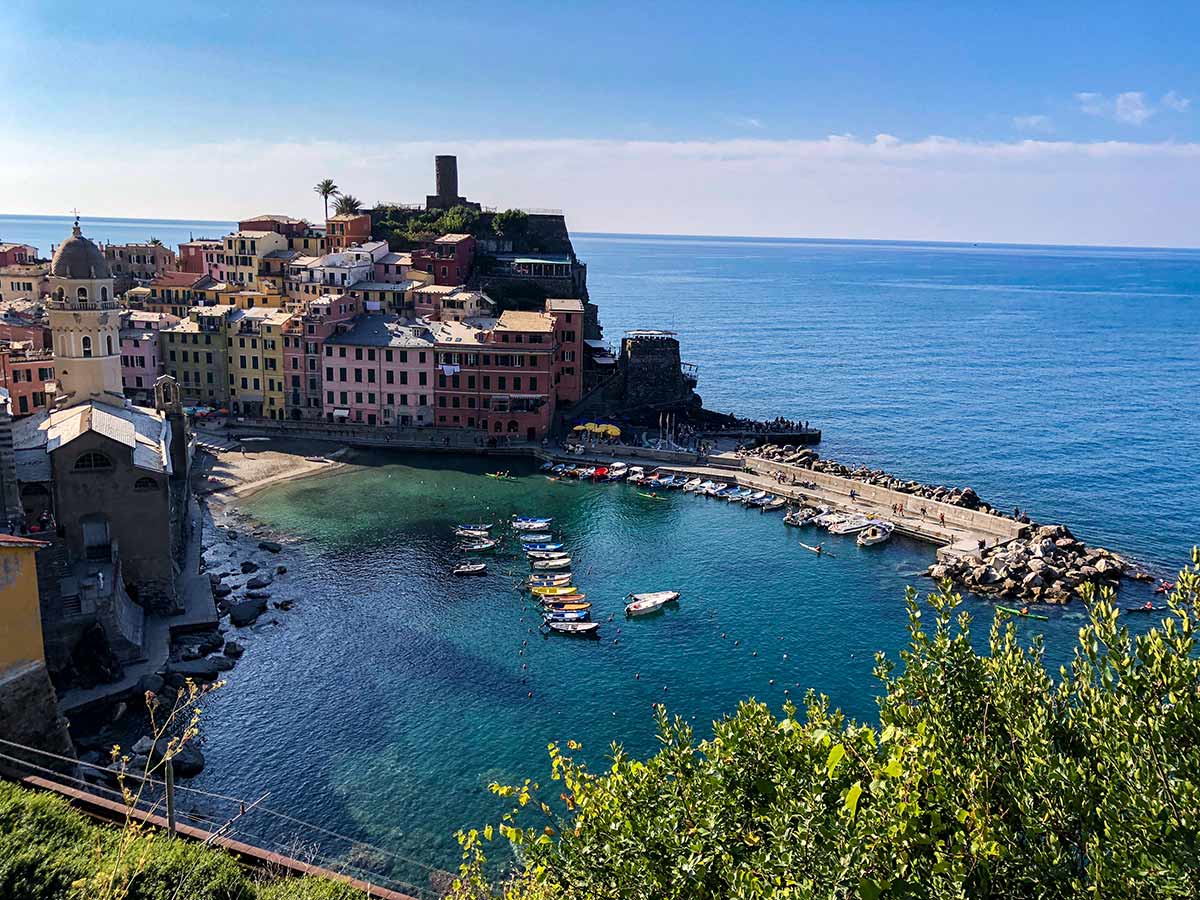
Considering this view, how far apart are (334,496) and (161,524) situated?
79.2 ft

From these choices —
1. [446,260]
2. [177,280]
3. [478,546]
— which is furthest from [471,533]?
[177,280]

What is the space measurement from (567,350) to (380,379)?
18.4m

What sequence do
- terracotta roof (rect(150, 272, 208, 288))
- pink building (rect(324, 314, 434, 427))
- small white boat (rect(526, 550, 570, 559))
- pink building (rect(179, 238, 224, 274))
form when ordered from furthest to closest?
pink building (rect(179, 238, 224, 274)) → terracotta roof (rect(150, 272, 208, 288)) → pink building (rect(324, 314, 434, 427)) → small white boat (rect(526, 550, 570, 559))

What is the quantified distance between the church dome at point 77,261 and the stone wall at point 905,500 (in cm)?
5152

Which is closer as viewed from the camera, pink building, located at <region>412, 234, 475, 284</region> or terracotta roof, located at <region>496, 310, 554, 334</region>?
terracotta roof, located at <region>496, 310, 554, 334</region>

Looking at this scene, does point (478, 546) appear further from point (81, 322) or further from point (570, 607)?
point (81, 322)

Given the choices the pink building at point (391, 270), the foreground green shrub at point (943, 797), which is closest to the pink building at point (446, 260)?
the pink building at point (391, 270)

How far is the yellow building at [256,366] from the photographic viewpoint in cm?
8931

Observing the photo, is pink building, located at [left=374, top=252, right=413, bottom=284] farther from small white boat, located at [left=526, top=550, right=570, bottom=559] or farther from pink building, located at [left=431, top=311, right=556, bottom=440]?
small white boat, located at [left=526, top=550, right=570, bottom=559]

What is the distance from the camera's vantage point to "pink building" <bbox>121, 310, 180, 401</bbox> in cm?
8794

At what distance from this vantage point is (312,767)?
37.6 m

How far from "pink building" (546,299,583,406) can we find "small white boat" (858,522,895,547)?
122ft

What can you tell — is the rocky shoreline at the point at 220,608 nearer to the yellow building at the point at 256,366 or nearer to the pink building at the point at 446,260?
the yellow building at the point at 256,366

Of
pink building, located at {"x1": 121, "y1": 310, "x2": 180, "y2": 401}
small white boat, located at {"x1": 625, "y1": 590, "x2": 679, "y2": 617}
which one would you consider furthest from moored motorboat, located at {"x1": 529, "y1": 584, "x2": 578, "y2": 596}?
pink building, located at {"x1": 121, "y1": 310, "x2": 180, "y2": 401}
